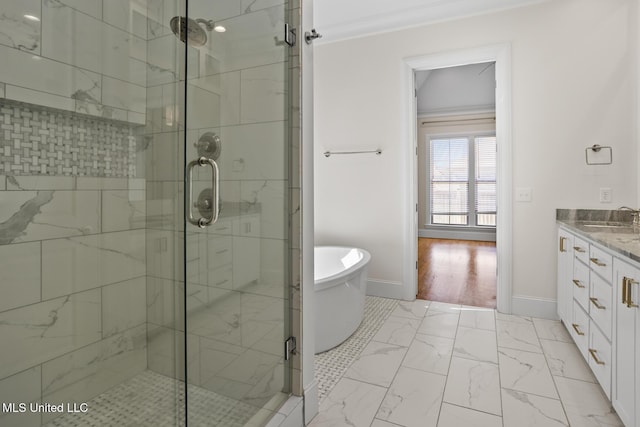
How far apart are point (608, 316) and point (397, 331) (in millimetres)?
1349

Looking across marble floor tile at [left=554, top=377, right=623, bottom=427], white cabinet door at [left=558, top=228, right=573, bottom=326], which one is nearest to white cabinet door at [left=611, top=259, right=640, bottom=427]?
marble floor tile at [left=554, top=377, right=623, bottom=427]

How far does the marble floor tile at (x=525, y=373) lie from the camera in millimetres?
1873

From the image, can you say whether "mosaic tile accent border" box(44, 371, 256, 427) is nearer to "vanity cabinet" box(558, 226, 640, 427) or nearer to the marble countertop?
"vanity cabinet" box(558, 226, 640, 427)

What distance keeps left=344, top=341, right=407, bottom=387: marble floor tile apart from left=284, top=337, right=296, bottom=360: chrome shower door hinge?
2.02 feet

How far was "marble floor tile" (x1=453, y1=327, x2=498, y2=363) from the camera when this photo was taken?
2262mm

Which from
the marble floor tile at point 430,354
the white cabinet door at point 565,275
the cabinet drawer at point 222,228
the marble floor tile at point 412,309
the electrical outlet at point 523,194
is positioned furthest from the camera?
the marble floor tile at point 412,309

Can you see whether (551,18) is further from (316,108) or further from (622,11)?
(316,108)

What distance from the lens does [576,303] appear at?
2.22 m

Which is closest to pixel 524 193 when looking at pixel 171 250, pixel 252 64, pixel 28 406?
pixel 252 64

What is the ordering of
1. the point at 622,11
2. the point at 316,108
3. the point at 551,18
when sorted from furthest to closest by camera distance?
the point at 316,108 → the point at 551,18 → the point at 622,11

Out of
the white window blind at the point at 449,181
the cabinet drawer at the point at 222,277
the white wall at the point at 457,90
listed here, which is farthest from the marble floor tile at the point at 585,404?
the white window blind at the point at 449,181

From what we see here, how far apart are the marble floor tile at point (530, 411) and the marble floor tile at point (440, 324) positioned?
0.78 m

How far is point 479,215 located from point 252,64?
22.5 ft

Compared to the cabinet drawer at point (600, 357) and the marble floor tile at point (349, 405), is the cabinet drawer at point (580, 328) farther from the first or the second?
the marble floor tile at point (349, 405)
